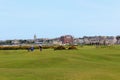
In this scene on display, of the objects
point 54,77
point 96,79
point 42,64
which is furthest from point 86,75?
point 42,64

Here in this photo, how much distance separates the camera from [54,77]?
2294 cm

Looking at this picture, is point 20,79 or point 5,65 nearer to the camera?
point 20,79

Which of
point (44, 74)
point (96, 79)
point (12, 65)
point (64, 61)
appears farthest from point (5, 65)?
point (96, 79)

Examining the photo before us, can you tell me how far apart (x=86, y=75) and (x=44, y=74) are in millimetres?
2909

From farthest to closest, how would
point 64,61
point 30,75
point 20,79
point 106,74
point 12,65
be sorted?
point 64,61 → point 12,65 → point 106,74 → point 30,75 → point 20,79

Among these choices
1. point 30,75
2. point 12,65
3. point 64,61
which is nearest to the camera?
point 30,75

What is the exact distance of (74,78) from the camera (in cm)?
2316

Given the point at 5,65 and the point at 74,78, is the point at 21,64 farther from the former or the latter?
the point at 74,78

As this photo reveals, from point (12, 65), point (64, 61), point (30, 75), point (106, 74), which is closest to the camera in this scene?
point (30, 75)

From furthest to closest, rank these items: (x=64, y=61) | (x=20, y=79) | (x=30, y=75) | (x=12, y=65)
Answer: (x=64, y=61)
(x=12, y=65)
(x=30, y=75)
(x=20, y=79)

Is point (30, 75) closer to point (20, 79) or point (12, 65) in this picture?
point (20, 79)

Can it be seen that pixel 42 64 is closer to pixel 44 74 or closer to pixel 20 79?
pixel 44 74

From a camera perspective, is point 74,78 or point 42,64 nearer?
point 74,78

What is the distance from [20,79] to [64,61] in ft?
48.0
